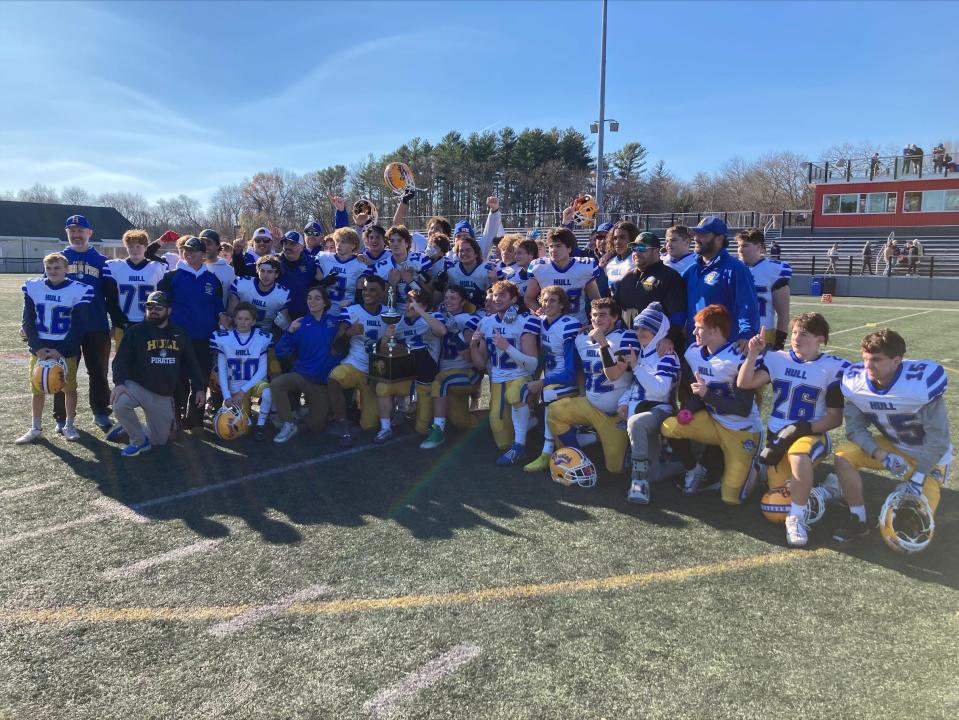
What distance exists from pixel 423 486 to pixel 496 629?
2085 millimetres

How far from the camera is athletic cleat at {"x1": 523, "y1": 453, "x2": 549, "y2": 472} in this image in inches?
217

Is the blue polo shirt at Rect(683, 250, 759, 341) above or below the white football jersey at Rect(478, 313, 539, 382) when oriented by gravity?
above

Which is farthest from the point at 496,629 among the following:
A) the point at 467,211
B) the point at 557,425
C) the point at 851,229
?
the point at 467,211

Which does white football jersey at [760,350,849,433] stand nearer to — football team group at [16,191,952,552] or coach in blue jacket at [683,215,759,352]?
football team group at [16,191,952,552]

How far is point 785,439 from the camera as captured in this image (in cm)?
435

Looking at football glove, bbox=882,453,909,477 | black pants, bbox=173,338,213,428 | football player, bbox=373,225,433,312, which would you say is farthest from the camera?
football player, bbox=373,225,433,312

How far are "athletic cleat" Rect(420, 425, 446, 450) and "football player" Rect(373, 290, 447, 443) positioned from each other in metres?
0.38

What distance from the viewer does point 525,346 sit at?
593 cm

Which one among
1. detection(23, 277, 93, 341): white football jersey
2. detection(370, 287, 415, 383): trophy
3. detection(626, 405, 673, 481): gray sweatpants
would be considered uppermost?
detection(23, 277, 93, 341): white football jersey

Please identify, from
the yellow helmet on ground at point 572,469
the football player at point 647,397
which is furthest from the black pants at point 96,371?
the football player at point 647,397

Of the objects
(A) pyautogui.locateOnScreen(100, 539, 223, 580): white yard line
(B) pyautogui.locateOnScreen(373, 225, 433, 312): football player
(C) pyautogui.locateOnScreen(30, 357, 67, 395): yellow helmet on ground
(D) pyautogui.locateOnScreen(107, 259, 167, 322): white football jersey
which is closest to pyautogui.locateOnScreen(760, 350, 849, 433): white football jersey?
(B) pyautogui.locateOnScreen(373, 225, 433, 312): football player

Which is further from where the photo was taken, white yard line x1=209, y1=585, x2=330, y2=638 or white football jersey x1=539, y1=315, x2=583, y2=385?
white football jersey x1=539, y1=315, x2=583, y2=385

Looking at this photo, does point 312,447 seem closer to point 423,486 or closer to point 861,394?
point 423,486

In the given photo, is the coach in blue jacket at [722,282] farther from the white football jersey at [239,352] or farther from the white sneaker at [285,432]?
the white football jersey at [239,352]
